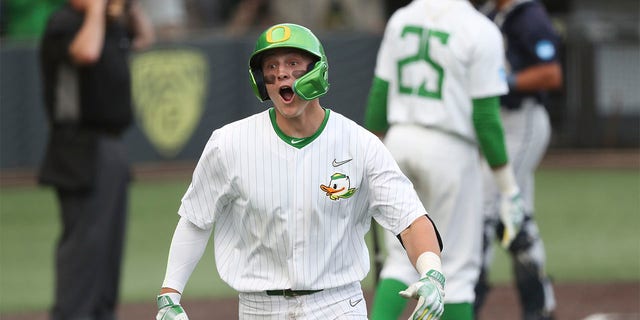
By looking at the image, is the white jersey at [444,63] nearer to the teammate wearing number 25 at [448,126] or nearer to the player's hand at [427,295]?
the teammate wearing number 25 at [448,126]

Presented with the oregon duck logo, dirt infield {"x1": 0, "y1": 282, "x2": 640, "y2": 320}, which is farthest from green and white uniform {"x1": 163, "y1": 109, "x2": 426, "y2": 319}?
dirt infield {"x1": 0, "y1": 282, "x2": 640, "y2": 320}

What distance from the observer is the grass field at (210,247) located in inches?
385

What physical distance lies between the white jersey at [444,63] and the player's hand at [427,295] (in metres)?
2.20

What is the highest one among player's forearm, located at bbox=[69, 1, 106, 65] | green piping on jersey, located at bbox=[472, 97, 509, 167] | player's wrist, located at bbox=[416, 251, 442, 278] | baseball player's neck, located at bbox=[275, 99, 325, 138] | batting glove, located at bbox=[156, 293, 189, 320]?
player's forearm, located at bbox=[69, 1, 106, 65]

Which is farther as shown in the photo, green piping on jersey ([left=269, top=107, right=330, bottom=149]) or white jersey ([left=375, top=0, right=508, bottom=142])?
white jersey ([left=375, top=0, right=508, bottom=142])

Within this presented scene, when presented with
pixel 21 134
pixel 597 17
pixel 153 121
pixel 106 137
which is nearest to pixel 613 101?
pixel 597 17

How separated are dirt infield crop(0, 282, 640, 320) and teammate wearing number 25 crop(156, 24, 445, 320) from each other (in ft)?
12.6

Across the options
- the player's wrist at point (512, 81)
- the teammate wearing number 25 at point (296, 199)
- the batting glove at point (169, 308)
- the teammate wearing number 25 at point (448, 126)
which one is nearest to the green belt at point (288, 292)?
the teammate wearing number 25 at point (296, 199)

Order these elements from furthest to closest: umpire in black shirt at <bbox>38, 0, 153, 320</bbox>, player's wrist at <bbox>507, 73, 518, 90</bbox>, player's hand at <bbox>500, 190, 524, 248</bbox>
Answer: player's wrist at <bbox>507, 73, 518, 90</bbox>
umpire in black shirt at <bbox>38, 0, 153, 320</bbox>
player's hand at <bbox>500, 190, 524, 248</bbox>

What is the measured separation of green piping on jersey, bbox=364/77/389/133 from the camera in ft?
22.0

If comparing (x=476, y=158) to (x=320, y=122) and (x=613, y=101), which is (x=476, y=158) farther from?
(x=613, y=101)

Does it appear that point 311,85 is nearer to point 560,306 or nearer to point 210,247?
point 560,306

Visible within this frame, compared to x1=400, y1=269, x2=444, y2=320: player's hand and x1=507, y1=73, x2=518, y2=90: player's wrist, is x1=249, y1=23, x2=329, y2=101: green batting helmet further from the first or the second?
x1=507, y1=73, x2=518, y2=90: player's wrist

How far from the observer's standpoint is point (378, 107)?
22.1 ft
